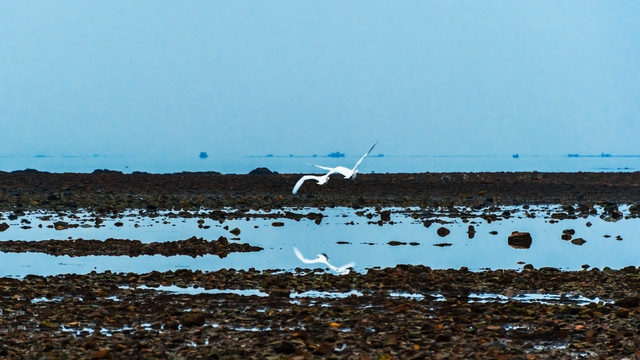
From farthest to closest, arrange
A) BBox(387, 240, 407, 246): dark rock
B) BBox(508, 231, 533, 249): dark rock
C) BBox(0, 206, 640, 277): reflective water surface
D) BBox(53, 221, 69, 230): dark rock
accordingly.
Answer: BBox(53, 221, 69, 230): dark rock → BBox(508, 231, 533, 249): dark rock → BBox(387, 240, 407, 246): dark rock → BBox(0, 206, 640, 277): reflective water surface

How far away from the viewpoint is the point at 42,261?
76.7 feet

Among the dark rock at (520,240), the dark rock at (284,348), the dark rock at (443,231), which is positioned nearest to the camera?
the dark rock at (284,348)

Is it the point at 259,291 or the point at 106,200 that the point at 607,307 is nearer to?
the point at 259,291

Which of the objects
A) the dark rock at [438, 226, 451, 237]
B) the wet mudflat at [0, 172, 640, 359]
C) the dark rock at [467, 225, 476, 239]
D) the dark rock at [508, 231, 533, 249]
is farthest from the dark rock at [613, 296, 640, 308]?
the dark rock at [438, 226, 451, 237]

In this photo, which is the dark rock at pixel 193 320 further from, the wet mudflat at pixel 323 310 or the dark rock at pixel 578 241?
the dark rock at pixel 578 241

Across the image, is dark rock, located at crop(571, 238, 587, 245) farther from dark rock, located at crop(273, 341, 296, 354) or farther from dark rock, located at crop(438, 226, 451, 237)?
dark rock, located at crop(273, 341, 296, 354)

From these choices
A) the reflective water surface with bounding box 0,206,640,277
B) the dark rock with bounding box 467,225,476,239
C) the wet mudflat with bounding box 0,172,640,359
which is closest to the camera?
the wet mudflat with bounding box 0,172,640,359

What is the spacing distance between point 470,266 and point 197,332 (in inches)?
458

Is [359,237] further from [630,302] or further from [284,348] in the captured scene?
[284,348]

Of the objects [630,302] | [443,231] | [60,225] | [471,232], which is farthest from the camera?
[60,225]

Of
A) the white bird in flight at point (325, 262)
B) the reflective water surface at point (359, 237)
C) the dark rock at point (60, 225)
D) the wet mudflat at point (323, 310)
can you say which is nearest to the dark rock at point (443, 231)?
the reflective water surface at point (359, 237)

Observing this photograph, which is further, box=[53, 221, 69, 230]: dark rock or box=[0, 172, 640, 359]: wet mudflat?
box=[53, 221, 69, 230]: dark rock

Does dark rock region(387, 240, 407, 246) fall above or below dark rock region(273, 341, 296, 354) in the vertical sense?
above

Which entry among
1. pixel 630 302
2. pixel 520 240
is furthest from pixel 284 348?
pixel 520 240
